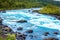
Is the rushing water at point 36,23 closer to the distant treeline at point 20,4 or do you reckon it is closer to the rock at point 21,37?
the distant treeline at point 20,4

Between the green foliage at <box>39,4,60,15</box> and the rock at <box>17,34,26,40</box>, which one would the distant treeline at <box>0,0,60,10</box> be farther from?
the rock at <box>17,34,26,40</box>

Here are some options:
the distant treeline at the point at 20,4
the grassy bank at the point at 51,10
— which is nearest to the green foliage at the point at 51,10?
the grassy bank at the point at 51,10

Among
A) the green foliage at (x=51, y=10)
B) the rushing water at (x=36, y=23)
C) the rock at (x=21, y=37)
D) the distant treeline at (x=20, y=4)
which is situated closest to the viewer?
the rock at (x=21, y=37)

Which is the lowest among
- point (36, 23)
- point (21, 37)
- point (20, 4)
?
point (36, 23)

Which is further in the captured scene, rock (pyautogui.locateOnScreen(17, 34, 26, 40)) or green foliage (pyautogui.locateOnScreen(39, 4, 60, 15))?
green foliage (pyautogui.locateOnScreen(39, 4, 60, 15))

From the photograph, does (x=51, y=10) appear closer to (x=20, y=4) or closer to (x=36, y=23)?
(x=36, y=23)

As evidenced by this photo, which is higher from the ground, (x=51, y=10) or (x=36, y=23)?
(x=51, y=10)

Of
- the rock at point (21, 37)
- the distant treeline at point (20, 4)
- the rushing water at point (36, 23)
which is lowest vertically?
the rushing water at point (36, 23)

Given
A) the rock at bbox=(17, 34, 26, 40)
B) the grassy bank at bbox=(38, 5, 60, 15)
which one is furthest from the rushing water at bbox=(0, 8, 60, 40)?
the rock at bbox=(17, 34, 26, 40)

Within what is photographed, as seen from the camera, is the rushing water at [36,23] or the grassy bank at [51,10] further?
the grassy bank at [51,10]

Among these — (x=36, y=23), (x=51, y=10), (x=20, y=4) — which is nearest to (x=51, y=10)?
(x=51, y=10)

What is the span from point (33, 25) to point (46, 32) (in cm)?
213

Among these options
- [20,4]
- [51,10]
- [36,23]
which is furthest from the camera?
[20,4]

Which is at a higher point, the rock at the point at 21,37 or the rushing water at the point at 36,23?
the rock at the point at 21,37
